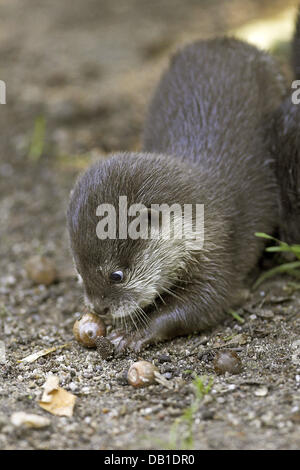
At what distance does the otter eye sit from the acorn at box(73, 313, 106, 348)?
1.04 feet

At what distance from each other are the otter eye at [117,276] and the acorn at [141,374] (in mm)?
470

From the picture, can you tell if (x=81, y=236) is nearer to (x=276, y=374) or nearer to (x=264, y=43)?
(x=276, y=374)

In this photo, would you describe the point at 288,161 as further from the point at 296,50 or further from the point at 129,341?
the point at 129,341

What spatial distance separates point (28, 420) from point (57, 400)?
242 mm

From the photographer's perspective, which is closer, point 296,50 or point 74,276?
point 74,276

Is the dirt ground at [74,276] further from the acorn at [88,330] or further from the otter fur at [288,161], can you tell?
the otter fur at [288,161]

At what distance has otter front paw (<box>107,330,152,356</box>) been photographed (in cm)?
313

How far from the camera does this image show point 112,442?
7.70ft

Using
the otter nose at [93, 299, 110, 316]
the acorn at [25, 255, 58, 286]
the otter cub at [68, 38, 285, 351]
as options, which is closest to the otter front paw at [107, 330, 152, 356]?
the otter cub at [68, 38, 285, 351]

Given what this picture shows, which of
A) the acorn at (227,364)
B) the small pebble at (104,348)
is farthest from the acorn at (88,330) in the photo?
the acorn at (227,364)

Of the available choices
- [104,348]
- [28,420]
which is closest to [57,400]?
[28,420]

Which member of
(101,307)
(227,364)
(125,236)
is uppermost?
(125,236)

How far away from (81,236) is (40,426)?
0.97 meters

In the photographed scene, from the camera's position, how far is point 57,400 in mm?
2609
